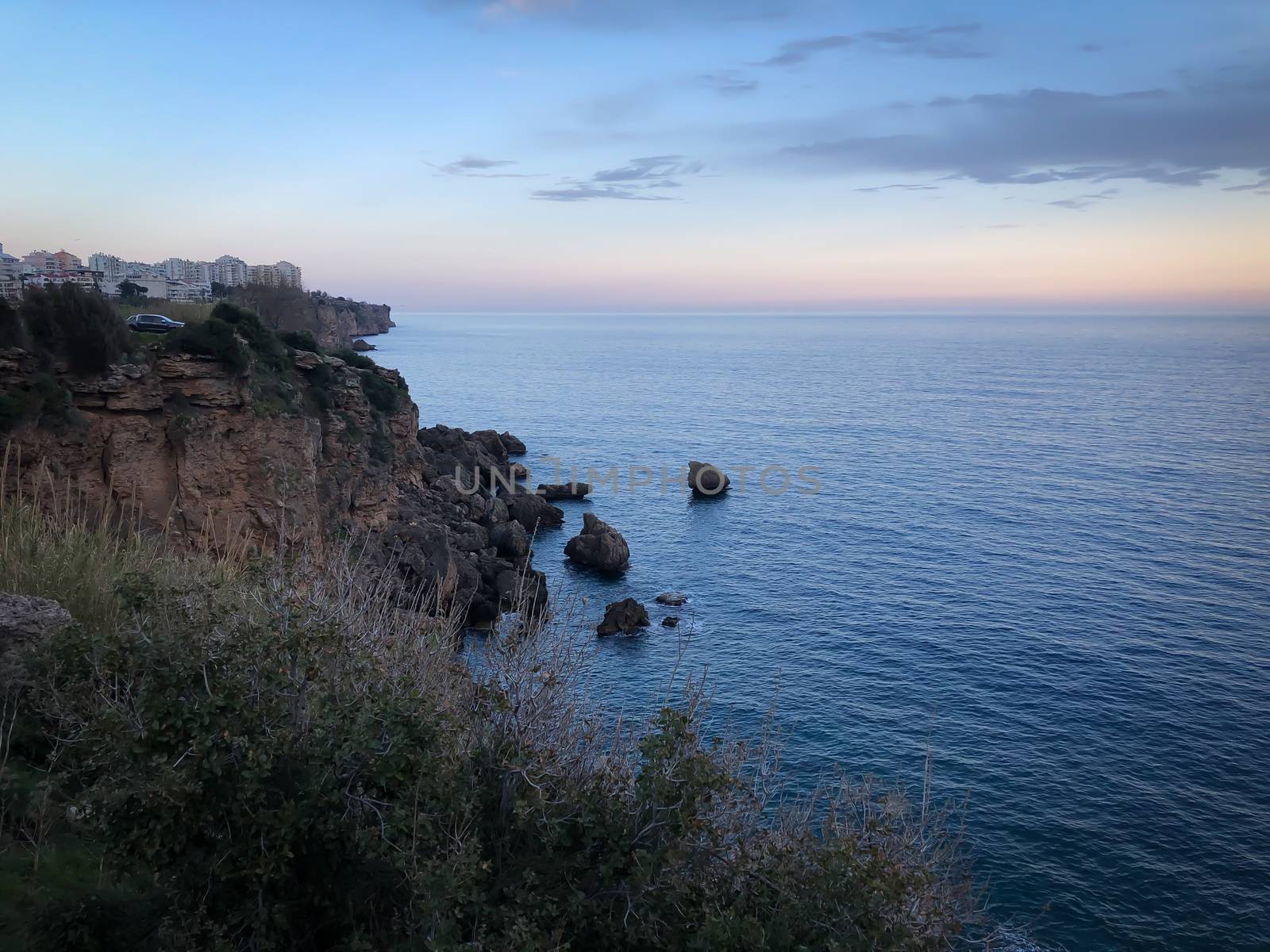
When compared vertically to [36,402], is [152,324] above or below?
above

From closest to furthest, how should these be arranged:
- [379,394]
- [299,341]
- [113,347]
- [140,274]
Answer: [113,347]
[299,341]
[379,394]
[140,274]

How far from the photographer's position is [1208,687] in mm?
32469

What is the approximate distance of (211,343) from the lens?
31.8 metres

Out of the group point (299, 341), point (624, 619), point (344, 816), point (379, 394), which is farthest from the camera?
point (379, 394)

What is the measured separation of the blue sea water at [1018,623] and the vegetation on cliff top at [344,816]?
17361mm

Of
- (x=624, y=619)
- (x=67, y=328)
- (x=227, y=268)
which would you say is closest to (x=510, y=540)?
(x=624, y=619)

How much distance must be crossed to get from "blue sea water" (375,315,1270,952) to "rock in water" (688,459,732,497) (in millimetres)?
1588

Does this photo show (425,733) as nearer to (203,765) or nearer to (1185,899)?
(203,765)

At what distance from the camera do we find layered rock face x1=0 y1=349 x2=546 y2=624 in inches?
1048

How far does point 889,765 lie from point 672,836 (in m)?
22.1

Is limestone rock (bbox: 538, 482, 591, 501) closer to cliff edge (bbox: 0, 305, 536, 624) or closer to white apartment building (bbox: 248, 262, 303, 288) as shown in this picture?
cliff edge (bbox: 0, 305, 536, 624)

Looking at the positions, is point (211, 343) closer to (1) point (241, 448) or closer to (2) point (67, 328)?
(1) point (241, 448)

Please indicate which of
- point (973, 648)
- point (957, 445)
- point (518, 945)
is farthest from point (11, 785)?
point (957, 445)

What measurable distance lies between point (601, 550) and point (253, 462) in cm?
2004
